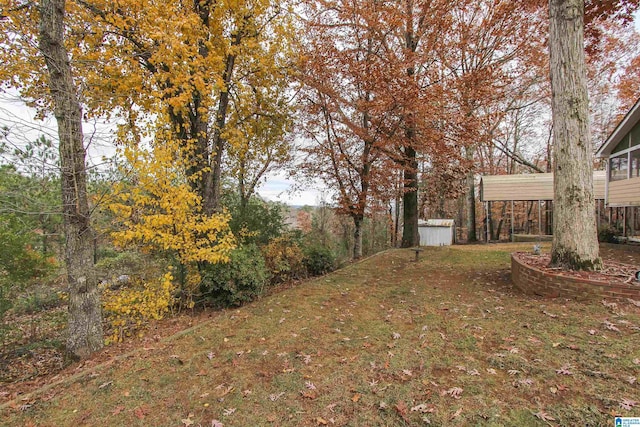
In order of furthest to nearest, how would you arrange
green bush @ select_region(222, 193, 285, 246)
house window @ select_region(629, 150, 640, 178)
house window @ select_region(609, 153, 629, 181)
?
house window @ select_region(609, 153, 629, 181) → house window @ select_region(629, 150, 640, 178) → green bush @ select_region(222, 193, 285, 246)

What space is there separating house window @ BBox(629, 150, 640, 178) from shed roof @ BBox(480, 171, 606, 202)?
15.4 feet

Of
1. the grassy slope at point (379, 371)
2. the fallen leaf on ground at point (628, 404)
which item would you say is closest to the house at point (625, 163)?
the grassy slope at point (379, 371)

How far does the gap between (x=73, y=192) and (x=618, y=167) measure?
52.2 ft

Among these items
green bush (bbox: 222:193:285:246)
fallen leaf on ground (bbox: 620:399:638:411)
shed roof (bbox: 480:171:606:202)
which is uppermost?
shed roof (bbox: 480:171:606:202)

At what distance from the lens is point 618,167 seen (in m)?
11.4

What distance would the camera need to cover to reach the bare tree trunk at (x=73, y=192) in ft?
11.7

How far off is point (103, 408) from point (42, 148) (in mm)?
2866

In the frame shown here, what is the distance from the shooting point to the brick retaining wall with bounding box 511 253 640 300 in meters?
4.25

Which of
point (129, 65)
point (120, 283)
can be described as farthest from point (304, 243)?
point (129, 65)

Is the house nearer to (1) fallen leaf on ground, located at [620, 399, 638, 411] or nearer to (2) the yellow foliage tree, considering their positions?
(1) fallen leaf on ground, located at [620, 399, 638, 411]

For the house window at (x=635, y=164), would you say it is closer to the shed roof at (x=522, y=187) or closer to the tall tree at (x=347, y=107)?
the shed roof at (x=522, y=187)

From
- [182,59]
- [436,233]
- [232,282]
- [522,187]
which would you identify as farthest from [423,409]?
[522,187]

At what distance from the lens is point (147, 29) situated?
4.71m

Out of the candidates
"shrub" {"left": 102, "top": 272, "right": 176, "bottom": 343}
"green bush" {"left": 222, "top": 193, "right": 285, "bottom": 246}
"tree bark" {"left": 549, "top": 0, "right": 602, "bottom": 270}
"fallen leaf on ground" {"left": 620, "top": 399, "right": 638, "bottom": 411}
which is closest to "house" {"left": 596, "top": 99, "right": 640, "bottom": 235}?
"tree bark" {"left": 549, "top": 0, "right": 602, "bottom": 270}
